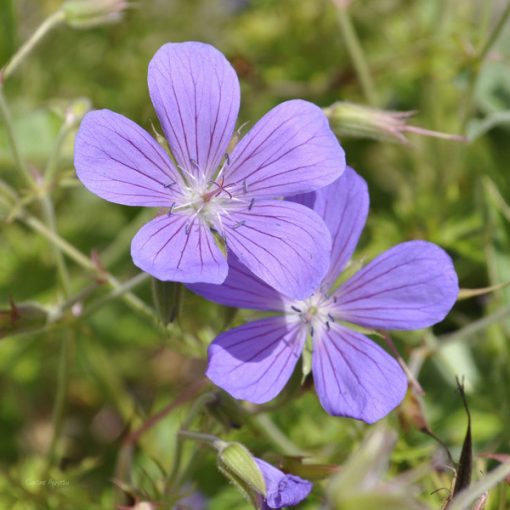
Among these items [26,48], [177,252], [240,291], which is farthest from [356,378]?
[26,48]

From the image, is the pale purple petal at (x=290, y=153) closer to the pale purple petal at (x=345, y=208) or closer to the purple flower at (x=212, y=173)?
the purple flower at (x=212, y=173)

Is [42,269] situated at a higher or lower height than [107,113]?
lower

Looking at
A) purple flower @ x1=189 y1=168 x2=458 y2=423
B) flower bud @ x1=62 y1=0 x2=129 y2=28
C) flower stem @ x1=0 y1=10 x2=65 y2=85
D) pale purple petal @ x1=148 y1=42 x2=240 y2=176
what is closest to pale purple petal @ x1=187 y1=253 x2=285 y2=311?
purple flower @ x1=189 y1=168 x2=458 y2=423

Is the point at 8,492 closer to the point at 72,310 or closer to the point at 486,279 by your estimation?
→ the point at 72,310

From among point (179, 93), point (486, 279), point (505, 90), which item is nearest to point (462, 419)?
point (486, 279)

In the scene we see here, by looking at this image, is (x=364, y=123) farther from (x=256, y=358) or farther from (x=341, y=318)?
(x=256, y=358)

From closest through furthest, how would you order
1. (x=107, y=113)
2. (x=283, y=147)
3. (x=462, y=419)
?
(x=107, y=113)
(x=283, y=147)
(x=462, y=419)

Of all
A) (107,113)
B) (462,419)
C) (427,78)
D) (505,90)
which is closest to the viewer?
(107,113)

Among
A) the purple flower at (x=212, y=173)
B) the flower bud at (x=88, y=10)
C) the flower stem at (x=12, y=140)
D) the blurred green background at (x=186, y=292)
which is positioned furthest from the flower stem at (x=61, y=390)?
the flower bud at (x=88, y=10)
